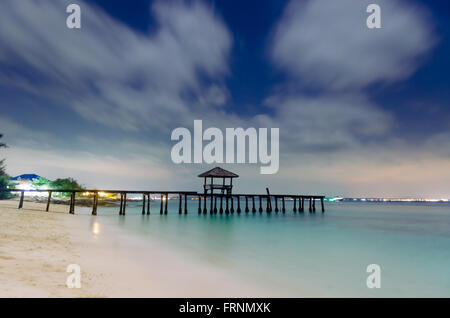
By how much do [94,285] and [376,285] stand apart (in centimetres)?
649

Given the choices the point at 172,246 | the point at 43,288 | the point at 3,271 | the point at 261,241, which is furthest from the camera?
the point at 261,241

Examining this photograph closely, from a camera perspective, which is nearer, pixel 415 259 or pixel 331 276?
pixel 331 276

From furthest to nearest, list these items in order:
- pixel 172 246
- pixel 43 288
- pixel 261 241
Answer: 1. pixel 261 241
2. pixel 172 246
3. pixel 43 288

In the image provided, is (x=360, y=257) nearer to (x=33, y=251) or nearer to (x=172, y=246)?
(x=172, y=246)

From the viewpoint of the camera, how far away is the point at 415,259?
967 cm

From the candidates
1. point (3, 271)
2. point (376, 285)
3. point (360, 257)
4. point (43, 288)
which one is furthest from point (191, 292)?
point (360, 257)

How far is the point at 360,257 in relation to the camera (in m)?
9.61
